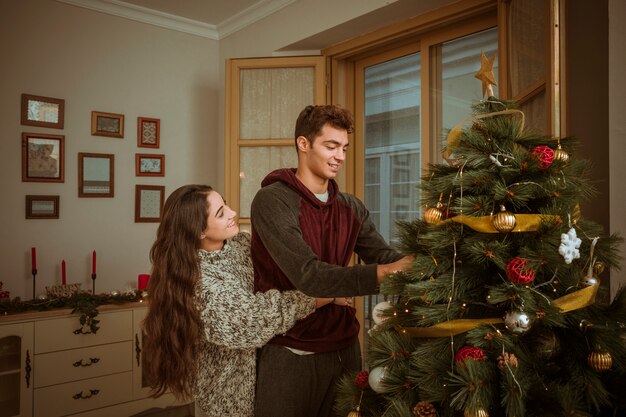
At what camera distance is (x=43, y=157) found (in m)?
3.42

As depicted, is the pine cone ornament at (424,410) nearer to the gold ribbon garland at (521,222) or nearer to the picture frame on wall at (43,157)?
the gold ribbon garland at (521,222)

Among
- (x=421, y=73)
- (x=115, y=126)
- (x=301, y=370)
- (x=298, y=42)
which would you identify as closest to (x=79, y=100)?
(x=115, y=126)

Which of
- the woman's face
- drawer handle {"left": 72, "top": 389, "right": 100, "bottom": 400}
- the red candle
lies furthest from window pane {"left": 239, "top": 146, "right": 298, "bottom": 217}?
the woman's face

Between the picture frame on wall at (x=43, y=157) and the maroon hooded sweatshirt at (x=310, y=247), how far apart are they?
2354 mm

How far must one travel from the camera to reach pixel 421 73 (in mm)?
3064

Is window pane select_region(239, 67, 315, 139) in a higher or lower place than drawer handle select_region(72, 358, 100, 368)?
higher

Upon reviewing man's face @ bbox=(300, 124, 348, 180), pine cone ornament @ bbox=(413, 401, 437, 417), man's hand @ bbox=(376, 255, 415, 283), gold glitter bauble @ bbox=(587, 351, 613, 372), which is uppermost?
man's face @ bbox=(300, 124, 348, 180)

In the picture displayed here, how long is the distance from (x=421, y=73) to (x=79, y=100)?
2.39 meters

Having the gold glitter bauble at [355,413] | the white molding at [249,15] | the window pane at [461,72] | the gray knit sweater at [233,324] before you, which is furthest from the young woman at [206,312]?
the white molding at [249,15]

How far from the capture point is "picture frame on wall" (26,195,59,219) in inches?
132

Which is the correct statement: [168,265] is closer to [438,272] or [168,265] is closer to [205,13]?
[438,272]

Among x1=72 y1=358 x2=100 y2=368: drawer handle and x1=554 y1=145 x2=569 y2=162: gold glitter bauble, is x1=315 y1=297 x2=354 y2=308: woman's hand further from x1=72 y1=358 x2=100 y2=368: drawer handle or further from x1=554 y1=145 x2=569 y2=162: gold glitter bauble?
x1=72 y1=358 x2=100 y2=368: drawer handle

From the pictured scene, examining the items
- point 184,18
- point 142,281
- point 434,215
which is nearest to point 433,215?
point 434,215

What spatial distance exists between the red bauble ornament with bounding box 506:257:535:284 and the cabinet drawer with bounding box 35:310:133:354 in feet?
9.29
